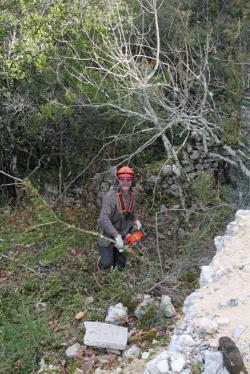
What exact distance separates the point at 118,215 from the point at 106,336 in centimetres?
208

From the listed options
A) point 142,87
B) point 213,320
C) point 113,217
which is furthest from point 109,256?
point 213,320

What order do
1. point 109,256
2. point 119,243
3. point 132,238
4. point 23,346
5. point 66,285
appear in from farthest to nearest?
point 66,285
point 109,256
point 132,238
point 119,243
point 23,346

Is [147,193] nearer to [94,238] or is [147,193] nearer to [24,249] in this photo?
[94,238]

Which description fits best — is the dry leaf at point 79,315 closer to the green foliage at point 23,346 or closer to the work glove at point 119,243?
the green foliage at point 23,346

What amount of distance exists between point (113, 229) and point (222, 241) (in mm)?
1887

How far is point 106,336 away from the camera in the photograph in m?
5.38

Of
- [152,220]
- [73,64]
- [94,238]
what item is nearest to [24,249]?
[94,238]

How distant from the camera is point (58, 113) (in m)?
9.01

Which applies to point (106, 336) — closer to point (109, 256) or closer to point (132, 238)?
point (132, 238)

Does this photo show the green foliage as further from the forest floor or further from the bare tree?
the bare tree

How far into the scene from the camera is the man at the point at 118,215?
688 cm

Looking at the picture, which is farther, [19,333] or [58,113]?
[58,113]

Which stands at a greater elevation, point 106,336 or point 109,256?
point 106,336

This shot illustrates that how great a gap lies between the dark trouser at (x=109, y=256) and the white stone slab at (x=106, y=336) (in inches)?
67.9
